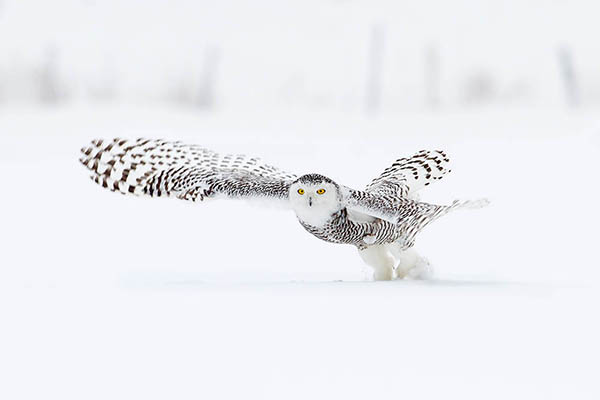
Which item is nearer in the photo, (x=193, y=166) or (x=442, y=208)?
(x=442, y=208)

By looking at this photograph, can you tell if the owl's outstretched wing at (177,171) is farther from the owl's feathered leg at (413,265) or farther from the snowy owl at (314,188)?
the owl's feathered leg at (413,265)

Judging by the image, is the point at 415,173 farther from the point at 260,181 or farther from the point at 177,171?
the point at 177,171

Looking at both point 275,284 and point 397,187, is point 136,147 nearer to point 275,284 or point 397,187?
point 275,284

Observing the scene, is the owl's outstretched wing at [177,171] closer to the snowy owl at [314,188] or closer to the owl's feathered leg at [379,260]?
the snowy owl at [314,188]

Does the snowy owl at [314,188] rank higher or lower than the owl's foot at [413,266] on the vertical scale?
higher

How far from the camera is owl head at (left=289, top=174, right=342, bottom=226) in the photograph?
12.2 feet

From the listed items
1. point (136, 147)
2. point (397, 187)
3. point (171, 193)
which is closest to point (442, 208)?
point (397, 187)

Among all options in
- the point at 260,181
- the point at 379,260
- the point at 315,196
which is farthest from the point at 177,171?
the point at 379,260

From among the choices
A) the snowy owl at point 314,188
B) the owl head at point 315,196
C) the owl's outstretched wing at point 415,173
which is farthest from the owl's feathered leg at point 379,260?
the owl head at point 315,196

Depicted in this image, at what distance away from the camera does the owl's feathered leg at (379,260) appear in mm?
4164

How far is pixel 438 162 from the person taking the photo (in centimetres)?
420

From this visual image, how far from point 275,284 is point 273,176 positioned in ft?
1.92

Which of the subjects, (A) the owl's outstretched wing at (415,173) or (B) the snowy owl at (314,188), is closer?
(B) the snowy owl at (314,188)

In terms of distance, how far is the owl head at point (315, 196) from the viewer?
372 cm
